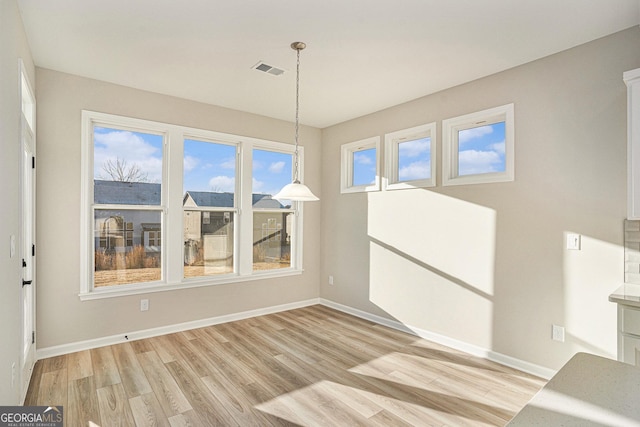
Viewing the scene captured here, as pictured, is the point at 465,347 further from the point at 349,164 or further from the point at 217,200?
the point at 217,200

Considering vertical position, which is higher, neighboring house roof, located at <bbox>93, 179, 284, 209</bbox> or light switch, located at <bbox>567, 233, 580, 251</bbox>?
neighboring house roof, located at <bbox>93, 179, 284, 209</bbox>

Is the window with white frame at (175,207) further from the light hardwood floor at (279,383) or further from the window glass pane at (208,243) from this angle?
the light hardwood floor at (279,383)

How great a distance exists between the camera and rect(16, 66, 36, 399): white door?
9.41 feet

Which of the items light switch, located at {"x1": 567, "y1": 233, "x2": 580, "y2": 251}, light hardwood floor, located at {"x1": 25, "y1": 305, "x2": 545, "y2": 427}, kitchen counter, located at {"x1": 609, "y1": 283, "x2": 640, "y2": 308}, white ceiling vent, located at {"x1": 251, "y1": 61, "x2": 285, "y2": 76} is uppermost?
white ceiling vent, located at {"x1": 251, "y1": 61, "x2": 285, "y2": 76}

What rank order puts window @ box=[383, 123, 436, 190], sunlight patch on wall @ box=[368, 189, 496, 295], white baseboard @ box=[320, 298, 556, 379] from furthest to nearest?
1. window @ box=[383, 123, 436, 190]
2. sunlight patch on wall @ box=[368, 189, 496, 295]
3. white baseboard @ box=[320, 298, 556, 379]

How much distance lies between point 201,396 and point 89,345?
1.75 meters

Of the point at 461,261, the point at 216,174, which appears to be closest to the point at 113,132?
the point at 216,174

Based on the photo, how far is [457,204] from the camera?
3791mm

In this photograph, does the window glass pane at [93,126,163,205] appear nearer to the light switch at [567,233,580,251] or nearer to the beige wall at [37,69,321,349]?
the beige wall at [37,69,321,349]

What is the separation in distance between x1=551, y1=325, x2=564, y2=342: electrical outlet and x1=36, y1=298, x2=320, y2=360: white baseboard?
3341mm

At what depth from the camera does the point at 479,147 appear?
3.74 m

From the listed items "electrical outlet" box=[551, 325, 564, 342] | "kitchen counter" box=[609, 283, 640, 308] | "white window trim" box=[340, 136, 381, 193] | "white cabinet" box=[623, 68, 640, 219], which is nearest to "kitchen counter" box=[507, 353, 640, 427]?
"kitchen counter" box=[609, 283, 640, 308]

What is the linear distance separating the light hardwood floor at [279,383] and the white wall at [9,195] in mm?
670

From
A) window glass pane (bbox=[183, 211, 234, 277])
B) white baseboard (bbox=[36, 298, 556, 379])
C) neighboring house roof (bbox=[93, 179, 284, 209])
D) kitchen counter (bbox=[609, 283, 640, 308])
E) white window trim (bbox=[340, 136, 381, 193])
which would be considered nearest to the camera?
kitchen counter (bbox=[609, 283, 640, 308])
